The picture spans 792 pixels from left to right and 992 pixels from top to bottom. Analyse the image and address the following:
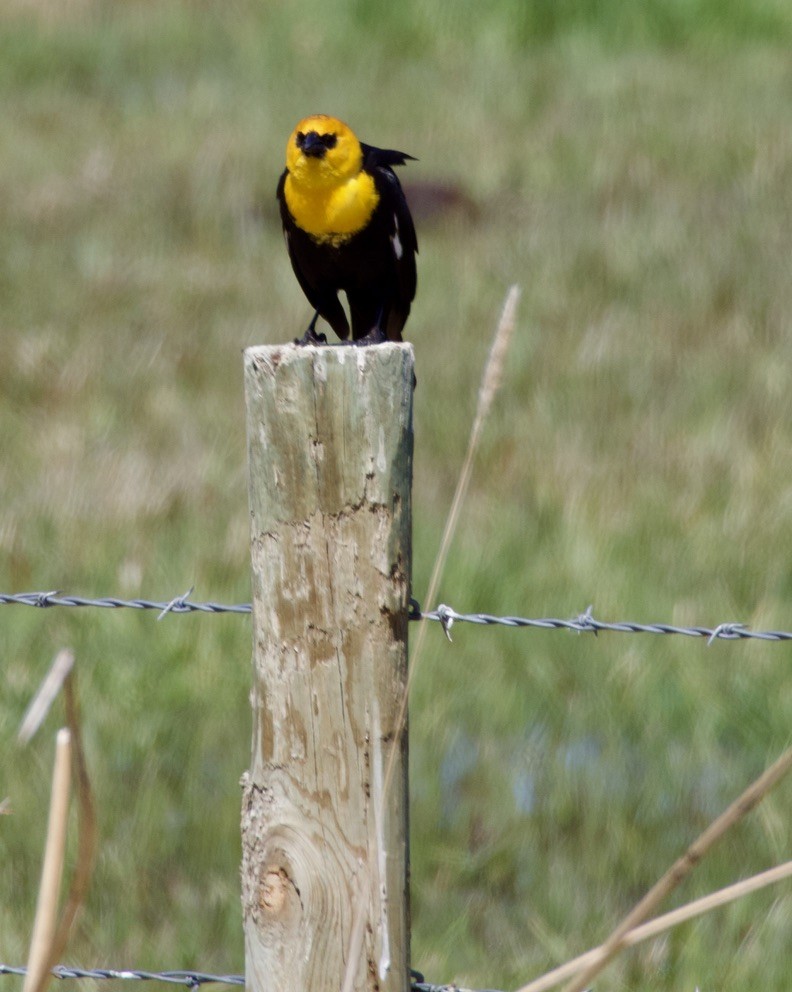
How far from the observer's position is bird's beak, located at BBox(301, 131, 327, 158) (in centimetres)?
351

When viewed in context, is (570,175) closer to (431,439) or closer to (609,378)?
(609,378)

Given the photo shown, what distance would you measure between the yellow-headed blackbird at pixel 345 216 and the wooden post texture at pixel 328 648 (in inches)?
59.6

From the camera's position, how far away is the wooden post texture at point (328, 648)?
189 centimetres

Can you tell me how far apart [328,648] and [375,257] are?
1.87 metres

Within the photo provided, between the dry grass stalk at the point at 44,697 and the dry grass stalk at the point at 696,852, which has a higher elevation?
the dry grass stalk at the point at 44,697

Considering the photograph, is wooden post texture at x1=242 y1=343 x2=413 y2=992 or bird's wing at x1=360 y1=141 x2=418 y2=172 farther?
bird's wing at x1=360 y1=141 x2=418 y2=172

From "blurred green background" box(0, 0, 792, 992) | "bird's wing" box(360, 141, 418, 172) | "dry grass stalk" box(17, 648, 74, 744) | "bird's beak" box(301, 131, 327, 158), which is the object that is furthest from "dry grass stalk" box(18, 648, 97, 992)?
"bird's wing" box(360, 141, 418, 172)

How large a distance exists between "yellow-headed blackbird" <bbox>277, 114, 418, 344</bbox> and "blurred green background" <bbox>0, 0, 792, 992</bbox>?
40.9 inches

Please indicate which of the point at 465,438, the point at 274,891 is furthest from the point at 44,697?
the point at 465,438

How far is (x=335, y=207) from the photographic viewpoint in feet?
11.7

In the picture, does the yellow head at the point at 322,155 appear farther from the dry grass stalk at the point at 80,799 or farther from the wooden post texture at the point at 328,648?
the dry grass stalk at the point at 80,799

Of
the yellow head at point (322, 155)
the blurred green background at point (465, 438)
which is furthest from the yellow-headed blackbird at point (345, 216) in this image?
the blurred green background at point (465, 438)

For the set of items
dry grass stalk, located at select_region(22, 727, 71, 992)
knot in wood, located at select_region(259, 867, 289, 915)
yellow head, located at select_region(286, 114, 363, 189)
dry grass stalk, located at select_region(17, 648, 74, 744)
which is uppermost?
yellow head, located at select_region(286, 114, 363, 189)

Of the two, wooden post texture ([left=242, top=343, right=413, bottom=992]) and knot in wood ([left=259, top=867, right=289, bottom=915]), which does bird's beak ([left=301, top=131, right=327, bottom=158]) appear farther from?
knot in wood ([left=259, top=867, right=289, bottom=915])
